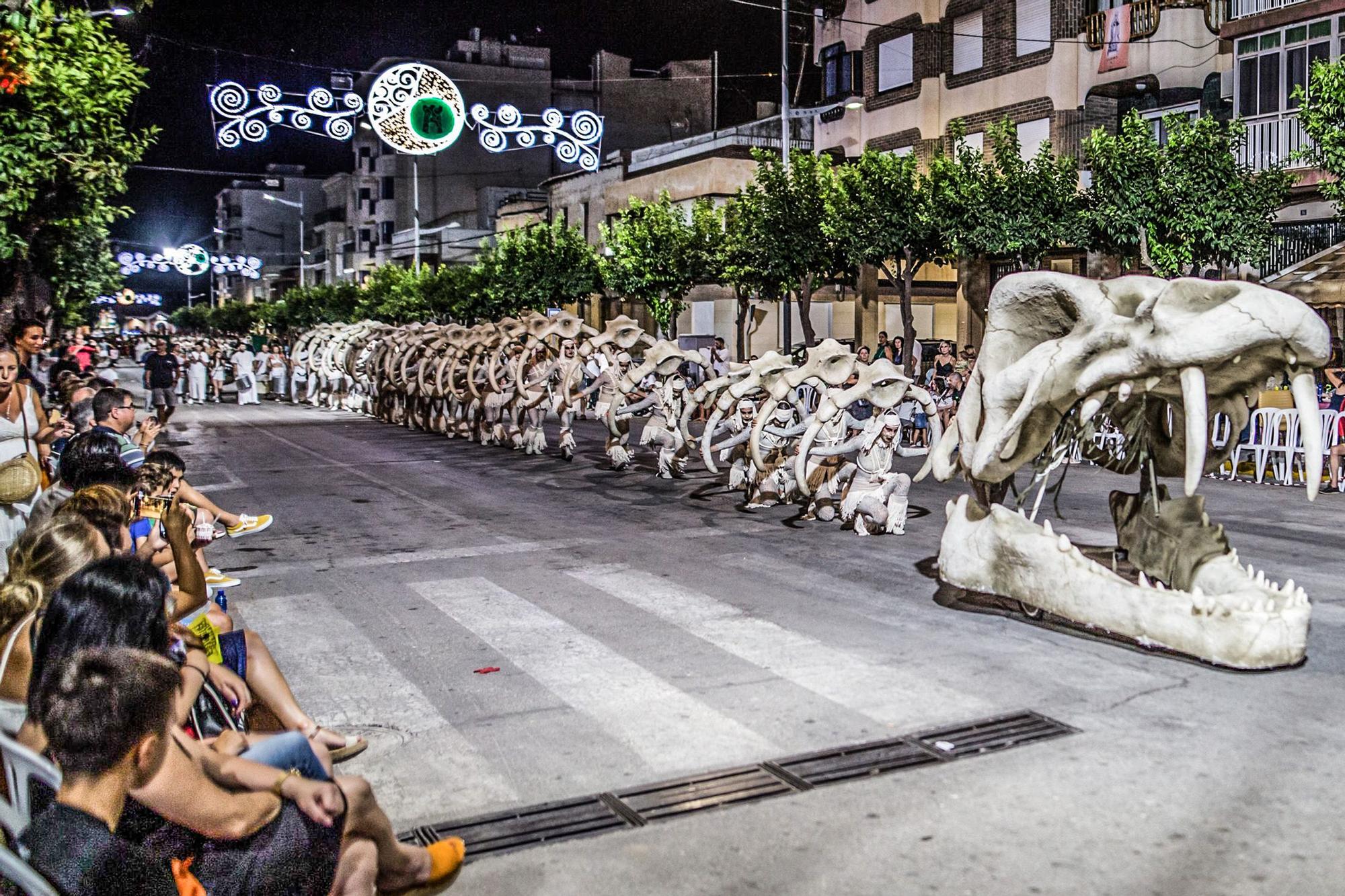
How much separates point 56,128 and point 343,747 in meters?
8.49

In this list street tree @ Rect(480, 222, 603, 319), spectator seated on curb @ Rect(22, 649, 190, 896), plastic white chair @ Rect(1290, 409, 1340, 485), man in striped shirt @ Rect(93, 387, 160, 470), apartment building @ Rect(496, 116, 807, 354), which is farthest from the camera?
street tree @ Rect(480, 222, 603, 319)

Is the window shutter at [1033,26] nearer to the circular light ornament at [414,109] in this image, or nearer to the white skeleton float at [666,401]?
the circular light ornament at [414,109]

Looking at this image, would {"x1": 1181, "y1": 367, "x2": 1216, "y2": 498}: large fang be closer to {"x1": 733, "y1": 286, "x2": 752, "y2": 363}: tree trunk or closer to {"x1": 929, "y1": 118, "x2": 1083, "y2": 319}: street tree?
{"x1": 929, "y1": 118, "x2": 1083, "y2": 319}: street tree

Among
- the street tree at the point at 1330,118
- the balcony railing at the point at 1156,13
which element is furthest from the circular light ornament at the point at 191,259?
the street tree at the point at 1330,118

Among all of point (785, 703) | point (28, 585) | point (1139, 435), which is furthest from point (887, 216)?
point (28, 585)

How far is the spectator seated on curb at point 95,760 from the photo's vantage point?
111 inches

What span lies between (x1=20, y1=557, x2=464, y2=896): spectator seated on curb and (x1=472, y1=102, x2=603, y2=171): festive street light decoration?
27353mm

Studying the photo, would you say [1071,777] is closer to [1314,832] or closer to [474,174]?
[1314,832]

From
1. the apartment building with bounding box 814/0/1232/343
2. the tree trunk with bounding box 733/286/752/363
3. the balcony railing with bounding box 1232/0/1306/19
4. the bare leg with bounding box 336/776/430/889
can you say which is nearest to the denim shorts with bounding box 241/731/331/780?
the bare leg with bounding box 336/776/430/889

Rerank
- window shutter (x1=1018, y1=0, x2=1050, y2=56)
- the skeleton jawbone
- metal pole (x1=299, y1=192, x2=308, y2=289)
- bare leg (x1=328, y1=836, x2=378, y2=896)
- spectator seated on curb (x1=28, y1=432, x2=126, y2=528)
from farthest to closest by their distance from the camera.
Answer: metal pole (x1=299, y1=192, x2=308, y2=289) < window shutter (x1=1018, y1=0, x2=1050, y2=56) < spectator seated on curb (x1=28, y1=432, x2=126, y2=528) < the skeleton jawbone < bare leg (x1=328, y1=836, x2=378, y2=896)

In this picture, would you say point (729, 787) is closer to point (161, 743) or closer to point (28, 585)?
point (161, 743)

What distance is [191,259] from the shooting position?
67375 mm

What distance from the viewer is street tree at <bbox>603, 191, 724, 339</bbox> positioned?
33188 millimetres

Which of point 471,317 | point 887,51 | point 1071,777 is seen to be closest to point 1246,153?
point 887,51
